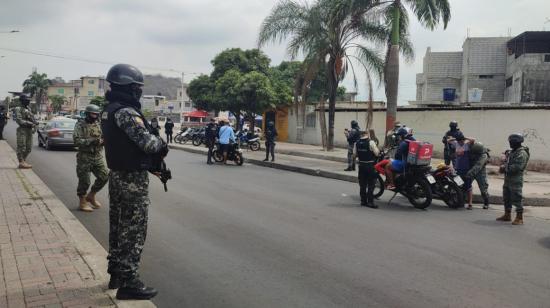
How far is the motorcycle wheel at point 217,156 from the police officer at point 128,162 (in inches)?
546

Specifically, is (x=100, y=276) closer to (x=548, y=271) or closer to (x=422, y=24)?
(x=548, y=271)

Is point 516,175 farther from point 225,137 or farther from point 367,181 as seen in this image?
point 225,137

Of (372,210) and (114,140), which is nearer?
(114,140)

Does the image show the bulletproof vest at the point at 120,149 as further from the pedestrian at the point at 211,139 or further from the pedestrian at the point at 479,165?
the pedestrian at the point at 211,139

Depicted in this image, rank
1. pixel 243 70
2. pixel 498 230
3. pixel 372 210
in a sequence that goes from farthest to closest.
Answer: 1. pixel 243 70
2. pixel 372 210
3. pixel 498 230

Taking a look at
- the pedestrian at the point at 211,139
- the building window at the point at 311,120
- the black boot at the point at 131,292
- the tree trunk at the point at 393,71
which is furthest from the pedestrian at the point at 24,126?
the building window at the point at 311,120

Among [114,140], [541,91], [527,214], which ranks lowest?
[527,214]

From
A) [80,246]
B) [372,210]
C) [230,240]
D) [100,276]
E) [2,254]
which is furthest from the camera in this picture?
[372,210]

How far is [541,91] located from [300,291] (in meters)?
30.8

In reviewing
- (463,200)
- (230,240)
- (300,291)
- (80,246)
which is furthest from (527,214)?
(80,246)

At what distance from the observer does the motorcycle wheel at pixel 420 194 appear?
977 centimetres

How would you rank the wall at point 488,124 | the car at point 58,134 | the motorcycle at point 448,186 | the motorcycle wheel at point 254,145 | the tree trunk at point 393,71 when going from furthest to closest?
the motorcycle wheel at point 254,145 → the car at point 58,134 → the tree trunk at point 393,71 → the wall at point 488,124 → the motorcycle at point 448,186

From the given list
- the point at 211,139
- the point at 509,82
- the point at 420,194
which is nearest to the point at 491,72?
the point at 509,82

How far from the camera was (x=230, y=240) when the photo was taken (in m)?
6.55
